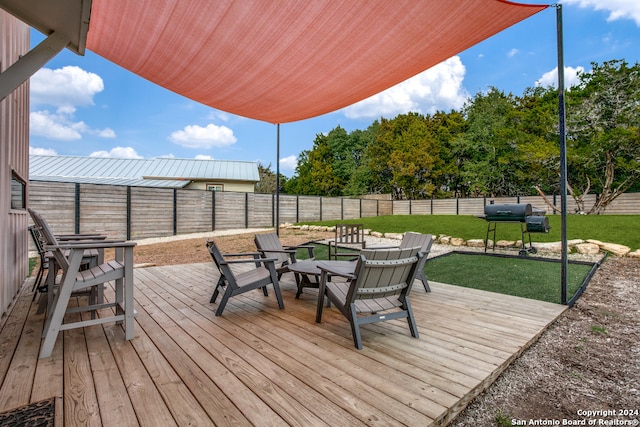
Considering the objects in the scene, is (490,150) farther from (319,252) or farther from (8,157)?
(8,157)

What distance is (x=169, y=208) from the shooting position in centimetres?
1170

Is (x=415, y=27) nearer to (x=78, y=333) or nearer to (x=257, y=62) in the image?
(x=257, y=62)

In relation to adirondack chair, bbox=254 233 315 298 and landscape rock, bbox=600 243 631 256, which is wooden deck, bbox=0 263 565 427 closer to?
adirondack chair, bbox=254 233 315 298

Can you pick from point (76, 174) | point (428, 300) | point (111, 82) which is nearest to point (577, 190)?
point (428, 300)

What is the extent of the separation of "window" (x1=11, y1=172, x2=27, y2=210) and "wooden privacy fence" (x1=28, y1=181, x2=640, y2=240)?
14.1 feet

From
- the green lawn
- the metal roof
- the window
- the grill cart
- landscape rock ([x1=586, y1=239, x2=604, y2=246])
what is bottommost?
landscape rock ([x1=586, y1=239, x2=604, y2=246])

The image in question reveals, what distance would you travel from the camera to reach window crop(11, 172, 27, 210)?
11.5 ft

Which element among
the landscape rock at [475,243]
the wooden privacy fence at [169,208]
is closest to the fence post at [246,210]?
the wooden privacy fence at [169,208]

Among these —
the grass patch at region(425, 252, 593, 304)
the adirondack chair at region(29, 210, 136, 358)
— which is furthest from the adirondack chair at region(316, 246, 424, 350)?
the grass patch at region(425, 252, 593, 304)

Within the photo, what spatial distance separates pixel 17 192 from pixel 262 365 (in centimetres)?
407

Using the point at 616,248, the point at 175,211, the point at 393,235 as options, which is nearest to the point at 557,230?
the point at 616,248

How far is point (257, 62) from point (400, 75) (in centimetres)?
160

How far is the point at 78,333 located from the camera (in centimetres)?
249

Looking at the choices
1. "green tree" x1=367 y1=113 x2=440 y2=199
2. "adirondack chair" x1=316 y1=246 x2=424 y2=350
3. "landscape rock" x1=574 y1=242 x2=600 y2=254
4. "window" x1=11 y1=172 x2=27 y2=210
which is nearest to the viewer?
A: "adirondack chair" x1=316 y1=246 x2=424 y2=350
